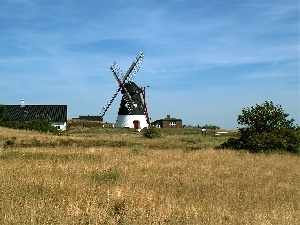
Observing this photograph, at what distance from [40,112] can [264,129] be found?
190 ft

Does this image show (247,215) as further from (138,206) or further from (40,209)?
(40,209)

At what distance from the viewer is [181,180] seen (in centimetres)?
1280

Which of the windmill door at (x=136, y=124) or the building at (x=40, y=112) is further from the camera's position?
the building at (x=40, y=112)

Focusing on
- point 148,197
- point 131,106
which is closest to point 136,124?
point 131,106

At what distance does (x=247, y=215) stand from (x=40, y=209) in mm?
4049

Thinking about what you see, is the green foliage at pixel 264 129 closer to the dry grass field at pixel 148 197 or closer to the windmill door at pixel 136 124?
the dry grass field at pixel 148 197

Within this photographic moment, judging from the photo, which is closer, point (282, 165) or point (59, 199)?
point (59, 199)

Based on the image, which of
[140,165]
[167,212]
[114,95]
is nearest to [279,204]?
[167,212]

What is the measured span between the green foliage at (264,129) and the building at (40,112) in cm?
5143

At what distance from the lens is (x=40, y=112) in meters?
81.6

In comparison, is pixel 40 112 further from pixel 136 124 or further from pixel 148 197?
pixel 148 197

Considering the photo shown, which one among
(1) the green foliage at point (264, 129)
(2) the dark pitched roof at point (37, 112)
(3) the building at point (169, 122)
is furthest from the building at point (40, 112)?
(1) the green foliage at point (264, 129)

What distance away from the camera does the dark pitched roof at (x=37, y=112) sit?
3142 inches

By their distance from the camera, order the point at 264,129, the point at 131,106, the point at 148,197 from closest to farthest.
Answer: the point at 148,197 < the point at 264,129 < the point at 131,106
